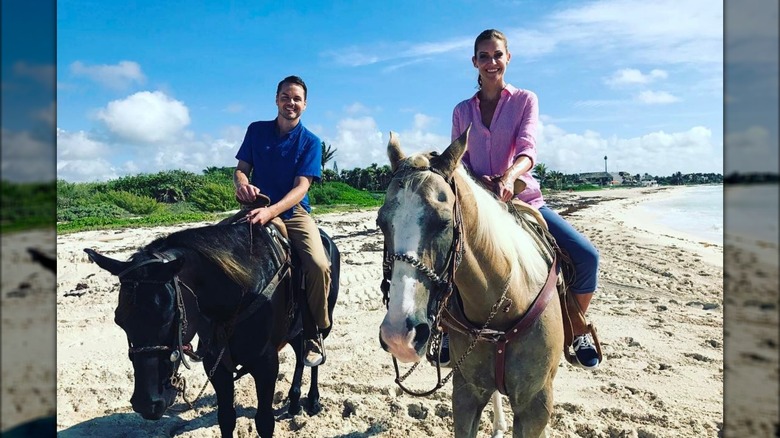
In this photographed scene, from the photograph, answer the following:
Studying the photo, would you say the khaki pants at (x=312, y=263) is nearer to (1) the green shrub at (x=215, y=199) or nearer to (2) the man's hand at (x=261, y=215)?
(2) the man's hand at (x=261, y=215)

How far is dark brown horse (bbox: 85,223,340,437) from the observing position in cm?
285

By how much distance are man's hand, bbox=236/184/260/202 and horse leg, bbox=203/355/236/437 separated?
1250mm

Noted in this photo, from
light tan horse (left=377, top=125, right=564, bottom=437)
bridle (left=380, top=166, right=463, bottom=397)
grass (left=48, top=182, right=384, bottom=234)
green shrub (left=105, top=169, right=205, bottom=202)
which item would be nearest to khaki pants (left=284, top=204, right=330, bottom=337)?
light tan horse (left=377, top=125, right=564, bottom=437)

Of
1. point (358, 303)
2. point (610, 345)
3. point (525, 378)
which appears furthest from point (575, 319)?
point (358, 303)

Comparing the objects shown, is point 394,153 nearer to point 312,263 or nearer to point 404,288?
point 404,288

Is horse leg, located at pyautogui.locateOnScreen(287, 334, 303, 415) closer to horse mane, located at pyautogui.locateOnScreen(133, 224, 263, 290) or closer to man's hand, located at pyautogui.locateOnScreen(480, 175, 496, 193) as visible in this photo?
horse mane, located at pyautogui.locateOnScreen(133, 224, 263, 290)

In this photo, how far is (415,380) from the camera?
5043mm

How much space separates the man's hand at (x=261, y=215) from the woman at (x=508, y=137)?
5.24 ft

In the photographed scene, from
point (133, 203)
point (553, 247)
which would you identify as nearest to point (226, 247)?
point (553, 247)

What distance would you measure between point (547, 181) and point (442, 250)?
94037mm

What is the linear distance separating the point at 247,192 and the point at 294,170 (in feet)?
1.65

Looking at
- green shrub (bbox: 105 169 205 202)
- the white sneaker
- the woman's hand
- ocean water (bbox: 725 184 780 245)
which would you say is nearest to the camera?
ocean water (bbox: 725 184 780 245)

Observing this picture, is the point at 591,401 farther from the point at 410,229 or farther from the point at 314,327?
the point at 410,229

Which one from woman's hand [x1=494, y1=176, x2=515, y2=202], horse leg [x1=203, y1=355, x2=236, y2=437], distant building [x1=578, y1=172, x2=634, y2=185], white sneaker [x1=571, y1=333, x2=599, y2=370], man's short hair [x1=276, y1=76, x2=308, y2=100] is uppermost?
distant building [x1=578, y1=172, x2=634, y2=185]
